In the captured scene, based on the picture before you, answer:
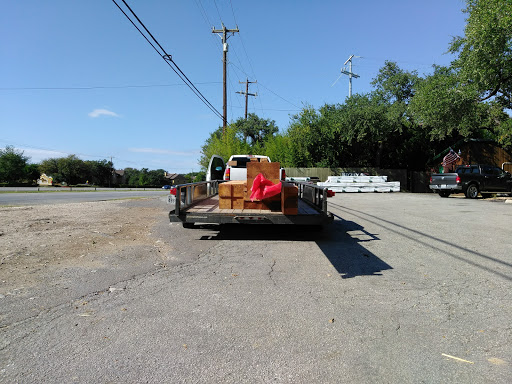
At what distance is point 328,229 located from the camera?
8648 millimetres

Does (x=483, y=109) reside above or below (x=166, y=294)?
above

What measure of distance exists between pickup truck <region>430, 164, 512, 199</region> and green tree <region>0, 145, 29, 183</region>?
8745 centimetres

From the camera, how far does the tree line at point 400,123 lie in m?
20.5

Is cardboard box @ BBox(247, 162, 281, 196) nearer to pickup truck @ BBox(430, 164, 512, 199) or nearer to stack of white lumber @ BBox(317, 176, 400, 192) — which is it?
pickup truck @ BBox(430, 164, 512, 199)

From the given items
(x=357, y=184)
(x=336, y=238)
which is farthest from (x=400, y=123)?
(x=336, y=238)

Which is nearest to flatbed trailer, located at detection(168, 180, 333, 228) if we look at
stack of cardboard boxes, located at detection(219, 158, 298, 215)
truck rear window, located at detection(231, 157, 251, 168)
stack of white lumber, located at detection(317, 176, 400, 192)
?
stack of cardboard boxes, located at detection(219, 158, 298, 215)

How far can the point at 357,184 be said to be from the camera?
92.1 ft

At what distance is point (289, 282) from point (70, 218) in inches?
316

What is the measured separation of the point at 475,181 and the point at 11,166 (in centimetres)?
8908

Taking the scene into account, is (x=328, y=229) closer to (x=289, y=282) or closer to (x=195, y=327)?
(x=289, y=282)

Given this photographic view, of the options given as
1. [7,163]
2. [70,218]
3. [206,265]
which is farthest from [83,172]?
[206,265]

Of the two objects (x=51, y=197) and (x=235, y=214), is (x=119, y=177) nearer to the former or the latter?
(x=51, y=197)

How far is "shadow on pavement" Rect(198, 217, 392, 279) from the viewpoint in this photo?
5219mm

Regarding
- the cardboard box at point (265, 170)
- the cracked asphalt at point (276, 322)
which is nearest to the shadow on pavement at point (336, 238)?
the cracked asphalt at point (276, 322)
